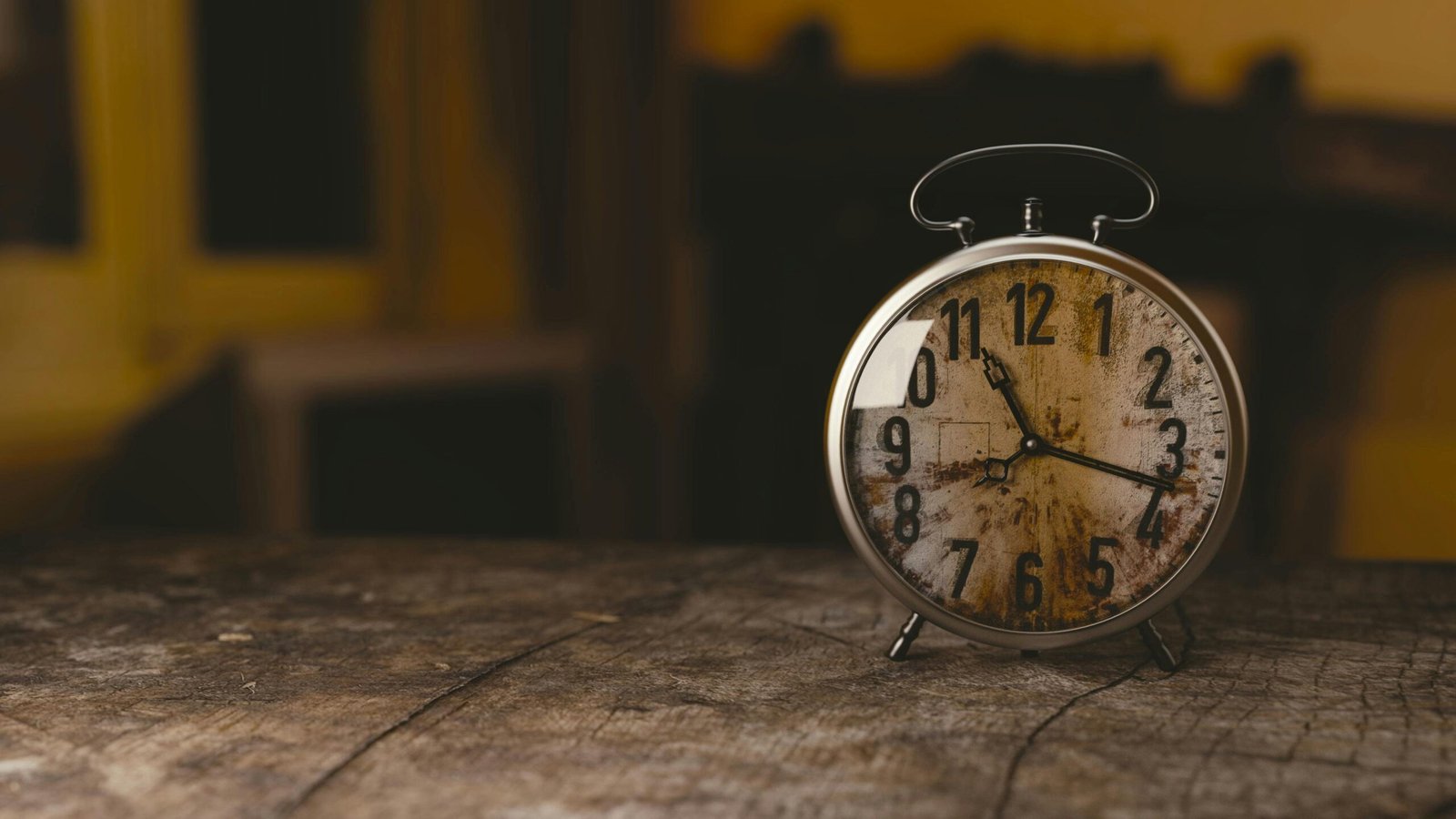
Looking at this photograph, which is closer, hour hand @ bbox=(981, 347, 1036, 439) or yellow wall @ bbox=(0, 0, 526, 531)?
hour hand @ bbox=(981, 347, 1036, 439)

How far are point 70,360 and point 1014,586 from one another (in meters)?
1.53

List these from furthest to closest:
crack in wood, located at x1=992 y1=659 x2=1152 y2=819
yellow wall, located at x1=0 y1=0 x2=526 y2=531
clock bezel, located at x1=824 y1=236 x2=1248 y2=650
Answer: yellow wall, located at x1=0 y1=0 x2=526 y2=531 → clock bezel, located at x1=824 y1=236 x2=1248 y2=650 → crack in wood, located at x1=992 y1=659 x2=1152 y2=819

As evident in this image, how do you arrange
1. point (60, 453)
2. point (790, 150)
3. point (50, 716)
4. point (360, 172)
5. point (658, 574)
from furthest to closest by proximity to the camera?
1. point (360, 172)
2. point (790, 150)
3. point (60, 453)
4. point (658, 574)
5. point (50, 716)

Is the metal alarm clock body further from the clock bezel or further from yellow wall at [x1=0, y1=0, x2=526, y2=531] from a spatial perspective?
yellow wall at [x1=0, y1=0, x2=526, y2=531]

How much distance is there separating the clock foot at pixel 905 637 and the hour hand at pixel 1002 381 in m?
0.16

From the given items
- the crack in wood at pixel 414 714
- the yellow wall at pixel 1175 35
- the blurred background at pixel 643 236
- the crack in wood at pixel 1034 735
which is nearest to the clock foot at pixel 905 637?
the crack in wood at pixel 1034 735

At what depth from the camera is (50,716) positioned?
815mm

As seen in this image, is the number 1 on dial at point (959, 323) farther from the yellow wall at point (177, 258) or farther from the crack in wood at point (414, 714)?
the yellow wall at point (177, 258)

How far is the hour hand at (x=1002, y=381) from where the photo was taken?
89cm

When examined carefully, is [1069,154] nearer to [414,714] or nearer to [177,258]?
[414,714]

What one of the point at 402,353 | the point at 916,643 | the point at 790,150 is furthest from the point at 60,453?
the point at 916,643

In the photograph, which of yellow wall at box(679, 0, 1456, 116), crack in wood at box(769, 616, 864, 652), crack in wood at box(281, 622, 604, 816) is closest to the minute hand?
crack in wood at box(769, 616, 864, 652)

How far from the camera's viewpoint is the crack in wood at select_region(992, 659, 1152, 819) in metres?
0.67

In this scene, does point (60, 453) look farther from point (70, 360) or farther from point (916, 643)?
point (916, 643)
